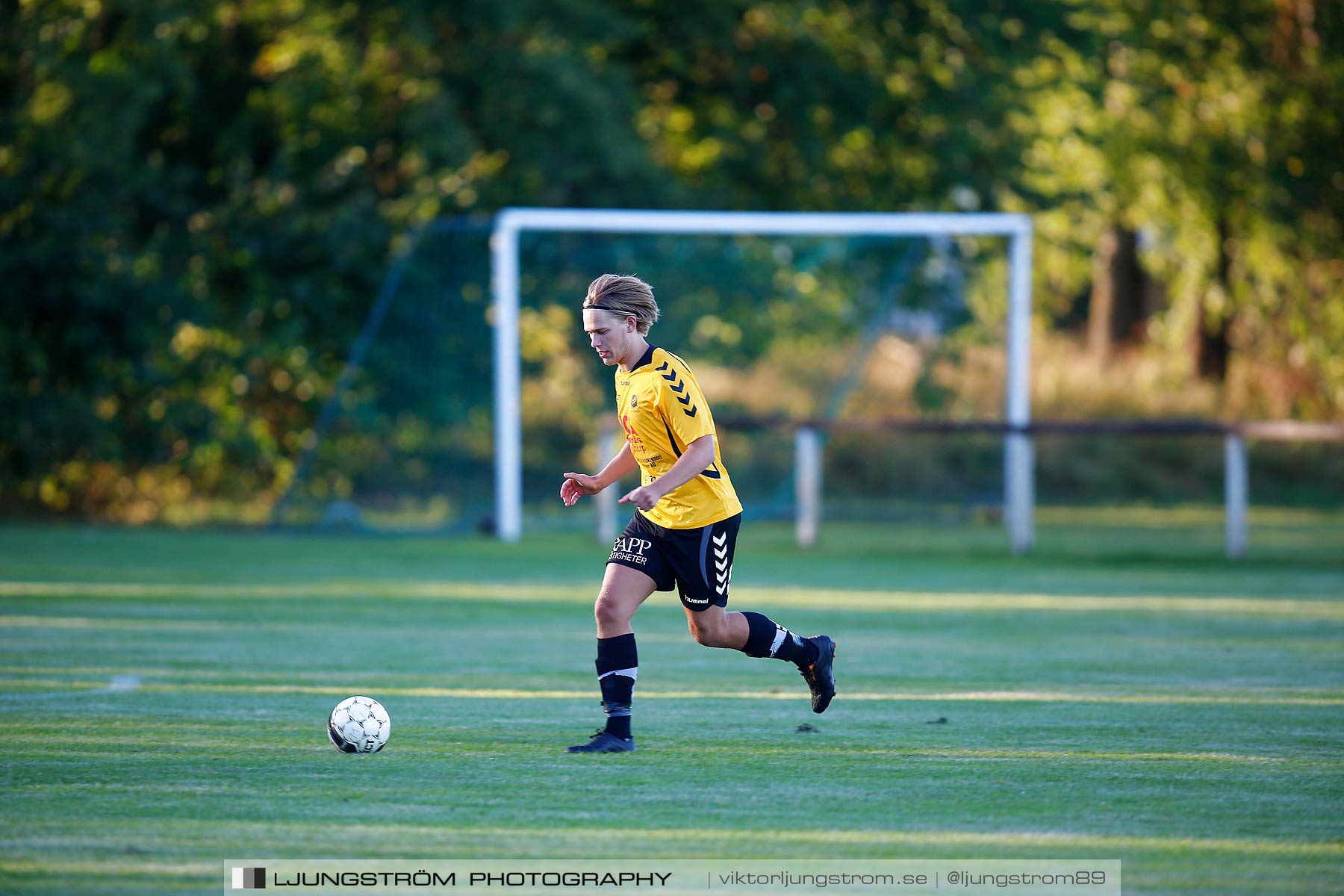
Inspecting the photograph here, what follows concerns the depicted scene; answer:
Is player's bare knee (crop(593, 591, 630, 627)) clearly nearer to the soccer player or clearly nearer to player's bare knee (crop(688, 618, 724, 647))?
the soccer player

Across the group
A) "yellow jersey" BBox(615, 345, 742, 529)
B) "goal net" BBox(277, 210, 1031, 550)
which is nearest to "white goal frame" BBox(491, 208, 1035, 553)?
"goal net" BBox(277, 210, 1031, 550)

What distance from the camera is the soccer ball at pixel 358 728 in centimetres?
609

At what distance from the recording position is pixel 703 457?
245 inches

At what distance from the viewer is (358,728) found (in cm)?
611

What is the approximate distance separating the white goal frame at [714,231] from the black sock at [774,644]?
10395 millimetres

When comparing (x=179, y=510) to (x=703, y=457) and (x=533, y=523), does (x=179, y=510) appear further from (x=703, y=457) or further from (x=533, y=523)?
(x=703, y=457)

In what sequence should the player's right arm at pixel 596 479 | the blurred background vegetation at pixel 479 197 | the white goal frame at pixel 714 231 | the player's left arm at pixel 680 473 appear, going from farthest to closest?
the blurred background vegetation at pixel 479 197 < the white goal frame at pixel 714 231 < the player's right arm at pixel 596 479 < the player's left arm at pixel 680 473

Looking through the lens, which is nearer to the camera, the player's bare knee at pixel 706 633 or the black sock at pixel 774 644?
the player's bare knee at pixel 706 633

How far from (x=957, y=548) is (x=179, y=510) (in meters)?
10.1

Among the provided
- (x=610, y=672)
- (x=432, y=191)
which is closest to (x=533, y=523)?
(x=432, y=191)

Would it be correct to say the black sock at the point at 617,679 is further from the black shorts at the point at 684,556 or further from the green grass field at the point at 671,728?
the black shorts at the point at 684,556

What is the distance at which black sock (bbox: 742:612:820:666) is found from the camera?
22.1 ft

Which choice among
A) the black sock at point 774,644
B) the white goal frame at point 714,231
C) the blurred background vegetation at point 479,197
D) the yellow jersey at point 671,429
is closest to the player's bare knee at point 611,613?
the yellow jersey at point 671,429

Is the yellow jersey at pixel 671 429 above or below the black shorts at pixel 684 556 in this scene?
above
